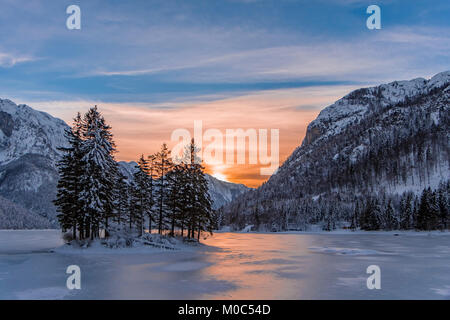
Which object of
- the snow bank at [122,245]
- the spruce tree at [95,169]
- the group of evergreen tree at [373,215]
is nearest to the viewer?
the snow bank at [122,245]

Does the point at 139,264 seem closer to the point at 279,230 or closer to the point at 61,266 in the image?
the point at 61,266

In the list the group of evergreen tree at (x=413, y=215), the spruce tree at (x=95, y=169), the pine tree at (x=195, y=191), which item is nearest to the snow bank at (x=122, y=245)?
the spruce tree at (x=95, y=169)

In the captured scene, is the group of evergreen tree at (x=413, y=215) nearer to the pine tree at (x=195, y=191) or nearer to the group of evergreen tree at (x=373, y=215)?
the group of evergreen tree at (x=373, y=215)

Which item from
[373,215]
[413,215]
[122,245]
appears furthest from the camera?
[373,215]

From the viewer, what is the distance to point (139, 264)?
28750 mm

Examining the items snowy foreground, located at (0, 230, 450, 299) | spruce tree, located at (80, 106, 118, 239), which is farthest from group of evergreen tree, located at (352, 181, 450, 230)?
spruce tree, located at (80, 106, 118, 239)

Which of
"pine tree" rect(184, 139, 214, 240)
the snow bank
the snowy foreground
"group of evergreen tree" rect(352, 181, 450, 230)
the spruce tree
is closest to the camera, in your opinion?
the snowy foreground

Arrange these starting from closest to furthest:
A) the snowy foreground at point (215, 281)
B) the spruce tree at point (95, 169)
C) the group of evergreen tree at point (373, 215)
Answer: the snowy foreground at point (215, 281) < the spruce tree at point (95, 169) < the group of evergreen tree at point (373, 215)

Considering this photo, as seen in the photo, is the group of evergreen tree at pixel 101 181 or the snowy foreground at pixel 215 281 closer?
the snowy foreground at pixel 215 281

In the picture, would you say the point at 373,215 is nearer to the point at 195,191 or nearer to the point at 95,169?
the point at 195,191

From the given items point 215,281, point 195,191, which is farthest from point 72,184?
point 215,281

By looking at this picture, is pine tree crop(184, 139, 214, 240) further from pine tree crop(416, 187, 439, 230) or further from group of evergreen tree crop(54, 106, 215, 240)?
pine tree crop(416, 187, 439, 230)
